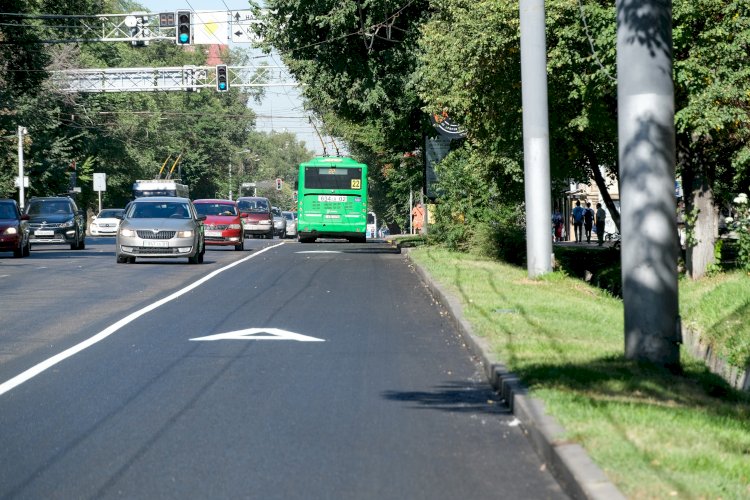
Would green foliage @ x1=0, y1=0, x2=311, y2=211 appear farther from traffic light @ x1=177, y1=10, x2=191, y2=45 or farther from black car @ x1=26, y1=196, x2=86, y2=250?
traffic light @ x1=177, y1=10, x2=191, y2=45

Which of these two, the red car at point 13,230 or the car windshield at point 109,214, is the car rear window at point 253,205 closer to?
the car windshield at point 109,214

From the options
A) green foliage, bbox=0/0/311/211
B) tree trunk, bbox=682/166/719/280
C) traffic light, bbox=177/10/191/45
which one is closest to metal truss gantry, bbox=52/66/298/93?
green foliage, bbox=0/0/311/211

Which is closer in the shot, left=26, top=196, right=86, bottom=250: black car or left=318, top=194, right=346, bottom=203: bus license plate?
left=26, top=196, right=86, bottom=250: black car

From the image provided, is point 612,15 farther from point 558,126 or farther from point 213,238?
point 213,238

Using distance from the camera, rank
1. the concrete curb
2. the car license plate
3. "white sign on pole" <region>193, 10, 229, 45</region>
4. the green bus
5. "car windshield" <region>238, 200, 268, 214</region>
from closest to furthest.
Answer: the concrete curb < the car license plate < the green bus < "white sign on pole" <region>193, 10, 229, 45</region> < "car windshield" <region>238, 200, 268, 214</region>

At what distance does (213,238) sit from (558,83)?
18477 mm

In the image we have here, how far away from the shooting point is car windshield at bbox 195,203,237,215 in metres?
44.6

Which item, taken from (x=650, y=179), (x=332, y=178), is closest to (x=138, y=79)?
(x=332, y=178)

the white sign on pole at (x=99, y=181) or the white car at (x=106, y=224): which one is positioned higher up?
the white sign on pole at (x=99, y=181)

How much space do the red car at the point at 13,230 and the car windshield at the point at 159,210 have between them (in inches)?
242

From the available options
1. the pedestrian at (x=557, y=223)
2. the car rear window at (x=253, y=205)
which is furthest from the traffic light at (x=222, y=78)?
the pedestrian at (x=557, y=223)

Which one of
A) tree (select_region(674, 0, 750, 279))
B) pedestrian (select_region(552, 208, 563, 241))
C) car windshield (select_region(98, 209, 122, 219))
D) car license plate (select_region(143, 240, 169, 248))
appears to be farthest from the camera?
car windshield (select_region(98, 209, 122, 219))

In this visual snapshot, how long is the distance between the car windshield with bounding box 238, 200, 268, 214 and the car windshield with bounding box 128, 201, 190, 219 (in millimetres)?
33417

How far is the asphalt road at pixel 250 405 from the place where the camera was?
7.41m
